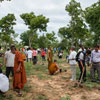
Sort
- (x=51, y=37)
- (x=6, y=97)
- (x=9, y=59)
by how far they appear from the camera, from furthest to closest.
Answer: (x=51, y=37) → (x=9, y=59) → (x=6, y=97)

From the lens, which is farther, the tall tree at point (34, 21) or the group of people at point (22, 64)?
the tall tree at point (34, 21)

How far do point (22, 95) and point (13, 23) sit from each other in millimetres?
17670

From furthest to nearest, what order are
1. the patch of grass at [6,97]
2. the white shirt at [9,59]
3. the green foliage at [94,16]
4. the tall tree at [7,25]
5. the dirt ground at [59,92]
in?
the tall tree at [7,25] < the green foliage at [94,16] < the white shirt at [9,59] < the dirt ground at [59,92] < the patch of grass at [6,97]

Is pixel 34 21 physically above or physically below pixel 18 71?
above

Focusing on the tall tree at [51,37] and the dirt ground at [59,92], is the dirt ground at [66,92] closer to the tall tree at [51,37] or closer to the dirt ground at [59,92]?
the dirt ground at [59,92]

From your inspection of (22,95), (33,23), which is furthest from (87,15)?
(22,95)

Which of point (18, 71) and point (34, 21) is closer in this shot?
point (18, 71)

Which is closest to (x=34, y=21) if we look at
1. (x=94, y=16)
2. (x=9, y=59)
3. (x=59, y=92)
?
(x=94, y=16)

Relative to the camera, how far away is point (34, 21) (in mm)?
24531

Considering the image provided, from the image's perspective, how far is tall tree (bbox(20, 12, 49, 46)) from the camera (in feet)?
80.9

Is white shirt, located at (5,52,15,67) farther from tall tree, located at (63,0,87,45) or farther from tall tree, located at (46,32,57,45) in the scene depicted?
tall tree, located at (46,32,57,45)

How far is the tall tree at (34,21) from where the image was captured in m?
24.7

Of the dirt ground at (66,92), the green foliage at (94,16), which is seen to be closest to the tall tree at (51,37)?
the green foliage at (94,16)

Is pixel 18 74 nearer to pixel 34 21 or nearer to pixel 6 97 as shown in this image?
pixel 6 97
